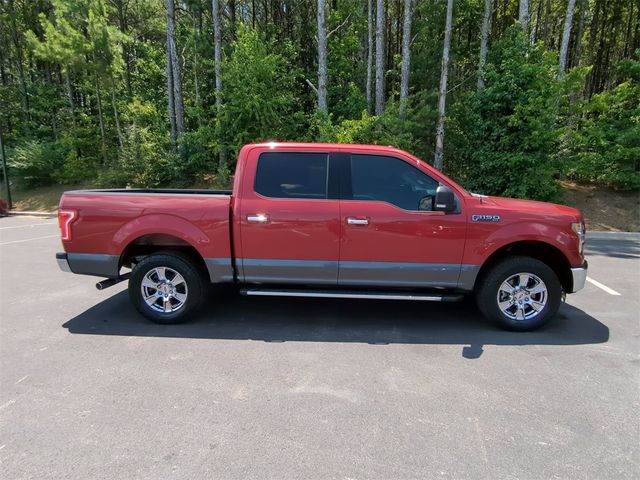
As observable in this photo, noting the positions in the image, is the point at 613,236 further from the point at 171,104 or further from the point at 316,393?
the point at 171,104

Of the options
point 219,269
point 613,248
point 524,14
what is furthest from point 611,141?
point 219,269

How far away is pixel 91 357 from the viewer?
3.91m

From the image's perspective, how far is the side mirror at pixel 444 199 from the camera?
13.9 feet

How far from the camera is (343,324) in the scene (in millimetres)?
4738

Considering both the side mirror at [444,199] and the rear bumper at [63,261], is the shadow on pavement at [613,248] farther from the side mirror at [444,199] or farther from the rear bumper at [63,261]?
the rear bumper at [63,261]

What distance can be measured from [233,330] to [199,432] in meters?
1.78

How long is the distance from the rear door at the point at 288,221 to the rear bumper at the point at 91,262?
147 centimetres

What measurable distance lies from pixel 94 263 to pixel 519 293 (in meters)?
4.79

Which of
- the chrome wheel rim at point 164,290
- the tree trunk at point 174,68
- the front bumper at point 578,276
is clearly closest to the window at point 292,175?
the chrome wheel rim at point 164,290

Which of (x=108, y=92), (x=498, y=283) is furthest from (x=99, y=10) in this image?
(x=498, y=283)

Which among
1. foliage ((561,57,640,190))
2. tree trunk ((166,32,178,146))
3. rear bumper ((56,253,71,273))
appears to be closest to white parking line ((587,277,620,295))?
rear bumper ((56,253,71,273))

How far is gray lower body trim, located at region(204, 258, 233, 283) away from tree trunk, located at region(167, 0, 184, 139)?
53.9ft

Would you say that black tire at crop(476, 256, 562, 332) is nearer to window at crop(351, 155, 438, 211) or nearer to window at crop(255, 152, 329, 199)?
window at crop(351, 155, 438, 211)

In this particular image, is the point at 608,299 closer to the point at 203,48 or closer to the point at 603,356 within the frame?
the point at 603,356
